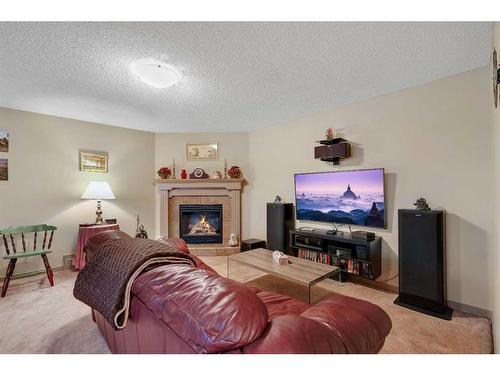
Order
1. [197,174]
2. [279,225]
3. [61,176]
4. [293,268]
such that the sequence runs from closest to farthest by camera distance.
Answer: [293,268] → [61,176] → [279,225] → [197,174]

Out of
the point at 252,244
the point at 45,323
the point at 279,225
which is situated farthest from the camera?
the point at 252,244

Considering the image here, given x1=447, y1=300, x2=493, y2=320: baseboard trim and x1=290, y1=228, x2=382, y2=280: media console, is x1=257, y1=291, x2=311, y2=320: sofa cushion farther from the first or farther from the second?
x1=447, y1=300, x2=493, y2=320: baseboard trim

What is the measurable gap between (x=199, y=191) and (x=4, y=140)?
272 centimetres

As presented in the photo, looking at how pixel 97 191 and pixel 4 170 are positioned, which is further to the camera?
pixel 97 191

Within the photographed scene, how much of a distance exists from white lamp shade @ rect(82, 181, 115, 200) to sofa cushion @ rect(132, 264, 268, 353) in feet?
9.77

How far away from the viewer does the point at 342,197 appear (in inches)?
117

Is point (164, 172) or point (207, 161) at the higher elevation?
point (207, 161)

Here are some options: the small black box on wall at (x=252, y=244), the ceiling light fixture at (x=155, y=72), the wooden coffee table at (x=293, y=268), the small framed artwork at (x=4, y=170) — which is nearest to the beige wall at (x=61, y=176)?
the small framed artwork at (x=4, y=170)

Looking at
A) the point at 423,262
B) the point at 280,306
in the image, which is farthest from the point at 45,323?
the point at 423,262

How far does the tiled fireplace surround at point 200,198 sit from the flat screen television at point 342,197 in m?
1.28

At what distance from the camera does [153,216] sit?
4359 millimetres

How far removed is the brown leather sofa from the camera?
668 mm

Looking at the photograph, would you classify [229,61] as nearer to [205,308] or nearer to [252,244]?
[205,308]

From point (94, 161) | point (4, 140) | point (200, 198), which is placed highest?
point (4, 140)
